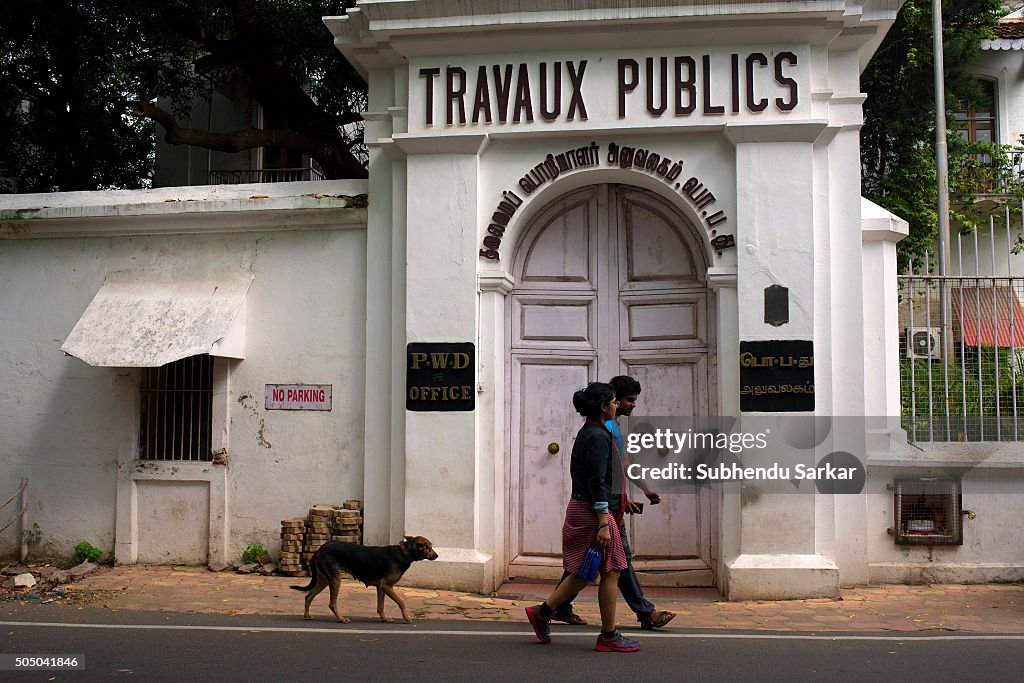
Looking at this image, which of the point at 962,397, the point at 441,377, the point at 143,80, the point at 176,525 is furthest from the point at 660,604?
the point at 143,80

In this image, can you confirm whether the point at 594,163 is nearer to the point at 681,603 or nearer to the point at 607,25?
the point at 607,25

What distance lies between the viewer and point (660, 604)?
24.8ft

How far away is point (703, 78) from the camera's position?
793 centimetres

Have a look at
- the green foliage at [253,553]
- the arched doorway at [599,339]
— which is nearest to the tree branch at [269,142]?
the arched doorway at [599,339]

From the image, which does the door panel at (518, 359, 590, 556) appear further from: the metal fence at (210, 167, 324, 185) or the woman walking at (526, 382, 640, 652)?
the metal fence at (210, 167, 324, 185)

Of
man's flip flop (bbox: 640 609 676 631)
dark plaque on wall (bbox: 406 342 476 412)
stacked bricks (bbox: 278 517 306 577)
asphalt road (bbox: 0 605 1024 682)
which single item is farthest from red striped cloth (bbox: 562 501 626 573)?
stacked bricks (bbox: 278 517 306 577)

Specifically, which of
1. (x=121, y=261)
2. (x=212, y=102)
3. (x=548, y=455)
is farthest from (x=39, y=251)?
(x=212, y=102)

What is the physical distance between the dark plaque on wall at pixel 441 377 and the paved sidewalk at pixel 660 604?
1.62 m

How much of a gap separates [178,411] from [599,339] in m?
4.19

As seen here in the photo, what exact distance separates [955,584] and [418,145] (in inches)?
241

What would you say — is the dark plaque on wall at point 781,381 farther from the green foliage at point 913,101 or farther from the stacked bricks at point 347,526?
the green foliage at point 913,101

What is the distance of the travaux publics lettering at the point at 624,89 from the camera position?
309 inches

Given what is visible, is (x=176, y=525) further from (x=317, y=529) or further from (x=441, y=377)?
(x=441, y=377)

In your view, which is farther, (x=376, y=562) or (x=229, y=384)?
(x=229, y=384)
